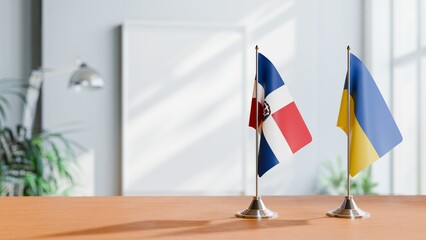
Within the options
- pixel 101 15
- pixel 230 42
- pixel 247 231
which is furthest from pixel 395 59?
pixel 247 231

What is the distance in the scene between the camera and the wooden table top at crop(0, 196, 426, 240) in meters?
1.35

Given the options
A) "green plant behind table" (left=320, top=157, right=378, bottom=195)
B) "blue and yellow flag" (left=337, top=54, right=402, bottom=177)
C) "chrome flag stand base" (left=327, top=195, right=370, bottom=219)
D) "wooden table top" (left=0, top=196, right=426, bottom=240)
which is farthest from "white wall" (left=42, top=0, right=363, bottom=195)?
"chrome flag stand base" (left=327, top=195, right=370, bottom=219)

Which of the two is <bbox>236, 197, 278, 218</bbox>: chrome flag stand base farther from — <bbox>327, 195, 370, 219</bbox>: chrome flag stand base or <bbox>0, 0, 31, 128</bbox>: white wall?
<bbox>0, 0, 31, 128</bbox>: white wall

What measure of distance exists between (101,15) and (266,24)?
1458mm

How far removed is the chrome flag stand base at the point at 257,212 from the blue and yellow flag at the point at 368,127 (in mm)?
234

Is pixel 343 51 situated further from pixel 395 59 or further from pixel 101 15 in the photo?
pixel 101 15

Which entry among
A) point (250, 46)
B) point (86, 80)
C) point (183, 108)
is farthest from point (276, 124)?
point (250, 46)

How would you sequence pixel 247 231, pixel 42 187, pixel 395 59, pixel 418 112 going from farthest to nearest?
1. pixel 395 59
2. pixel 418 112
3. pixel 42 187
4. pixel 247 231

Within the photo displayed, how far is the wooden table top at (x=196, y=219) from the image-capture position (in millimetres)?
1351

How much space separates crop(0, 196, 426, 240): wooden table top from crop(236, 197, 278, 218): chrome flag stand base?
0.02 metres

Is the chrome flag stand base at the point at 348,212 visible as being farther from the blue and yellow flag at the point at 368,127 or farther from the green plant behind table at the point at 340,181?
the green plant behind table at the point at 340,181

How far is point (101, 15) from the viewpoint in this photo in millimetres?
5863

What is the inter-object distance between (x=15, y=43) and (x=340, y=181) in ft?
9.88

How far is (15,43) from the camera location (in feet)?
18.5
